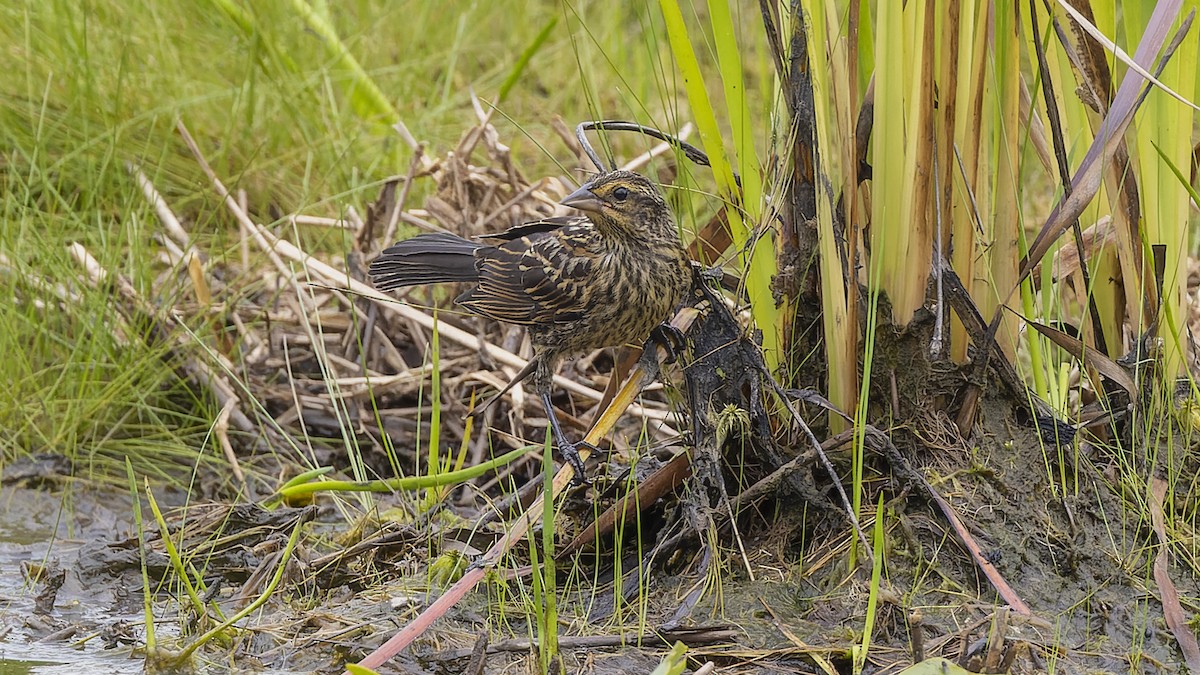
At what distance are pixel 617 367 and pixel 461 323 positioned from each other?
4.65ft

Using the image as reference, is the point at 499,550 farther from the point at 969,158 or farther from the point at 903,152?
the point at 969,158

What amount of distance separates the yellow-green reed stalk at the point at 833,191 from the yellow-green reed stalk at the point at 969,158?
9.3 inches

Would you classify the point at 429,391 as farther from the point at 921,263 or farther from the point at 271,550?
the point at 921,263

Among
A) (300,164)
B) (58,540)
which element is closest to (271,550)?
(58,540)

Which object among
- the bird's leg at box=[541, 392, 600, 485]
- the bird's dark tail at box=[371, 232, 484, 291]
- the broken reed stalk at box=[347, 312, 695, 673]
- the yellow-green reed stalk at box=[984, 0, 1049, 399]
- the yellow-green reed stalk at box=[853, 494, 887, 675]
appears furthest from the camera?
the bird's dark tail at box=[371, 232, 484, 291]

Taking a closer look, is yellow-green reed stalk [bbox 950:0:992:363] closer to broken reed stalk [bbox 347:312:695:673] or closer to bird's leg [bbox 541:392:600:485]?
broken reed stalk [bbox 347:312:695:673]

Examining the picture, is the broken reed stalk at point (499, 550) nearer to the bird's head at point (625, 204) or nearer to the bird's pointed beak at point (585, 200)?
the bird's head at point (625, 204)

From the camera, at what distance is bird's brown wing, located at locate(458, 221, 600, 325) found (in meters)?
3.85

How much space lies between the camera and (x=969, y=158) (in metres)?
3.19

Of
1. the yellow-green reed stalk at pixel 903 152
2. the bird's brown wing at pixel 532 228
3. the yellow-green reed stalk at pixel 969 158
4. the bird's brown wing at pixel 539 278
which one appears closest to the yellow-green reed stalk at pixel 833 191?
the yellow-green reed stalk at pixel 903 152

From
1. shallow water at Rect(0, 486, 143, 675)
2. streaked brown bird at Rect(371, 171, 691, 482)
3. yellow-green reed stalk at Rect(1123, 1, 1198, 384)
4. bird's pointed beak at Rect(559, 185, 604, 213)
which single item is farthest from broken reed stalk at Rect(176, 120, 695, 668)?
yellow-green reed stalk at Rect(1123, 1, 1198, 384)

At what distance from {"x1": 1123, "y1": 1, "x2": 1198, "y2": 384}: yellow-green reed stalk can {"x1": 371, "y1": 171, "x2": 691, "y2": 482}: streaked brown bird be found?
44.4 inches

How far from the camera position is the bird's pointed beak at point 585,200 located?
372 cm

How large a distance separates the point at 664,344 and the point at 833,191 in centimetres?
69
